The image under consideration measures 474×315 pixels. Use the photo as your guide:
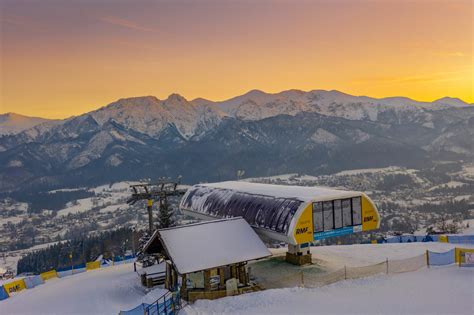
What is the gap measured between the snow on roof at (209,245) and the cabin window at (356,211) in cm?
818

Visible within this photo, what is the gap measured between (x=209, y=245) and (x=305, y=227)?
7.21 meters

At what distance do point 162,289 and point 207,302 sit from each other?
5.58 meters

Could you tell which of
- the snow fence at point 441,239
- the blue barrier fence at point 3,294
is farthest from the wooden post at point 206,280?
the snow fence at point 441,239

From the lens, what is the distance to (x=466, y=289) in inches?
1065

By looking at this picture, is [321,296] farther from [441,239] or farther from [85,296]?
[441,239]

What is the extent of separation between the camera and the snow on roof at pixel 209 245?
91.6 ft

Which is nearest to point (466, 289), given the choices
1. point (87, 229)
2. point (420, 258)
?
point (420, 258)

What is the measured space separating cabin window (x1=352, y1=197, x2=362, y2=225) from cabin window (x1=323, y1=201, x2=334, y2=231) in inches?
81.8

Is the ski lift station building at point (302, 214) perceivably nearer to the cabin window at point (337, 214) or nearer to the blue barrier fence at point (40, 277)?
the cabin window at point (337, 214)

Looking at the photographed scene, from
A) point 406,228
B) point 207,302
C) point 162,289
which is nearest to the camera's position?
point 207,302

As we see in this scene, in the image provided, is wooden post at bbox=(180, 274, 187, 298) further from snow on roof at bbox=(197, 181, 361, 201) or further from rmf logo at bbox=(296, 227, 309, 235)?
snow on roof at bbox=(197, 181, 361, 201)

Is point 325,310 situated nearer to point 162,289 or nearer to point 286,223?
point 286,223

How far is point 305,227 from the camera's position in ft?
107

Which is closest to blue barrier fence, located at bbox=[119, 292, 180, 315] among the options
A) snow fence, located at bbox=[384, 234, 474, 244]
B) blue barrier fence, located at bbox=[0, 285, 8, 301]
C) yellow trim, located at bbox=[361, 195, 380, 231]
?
yellow trim, located at bbox=[361, 195, 380, 231]
